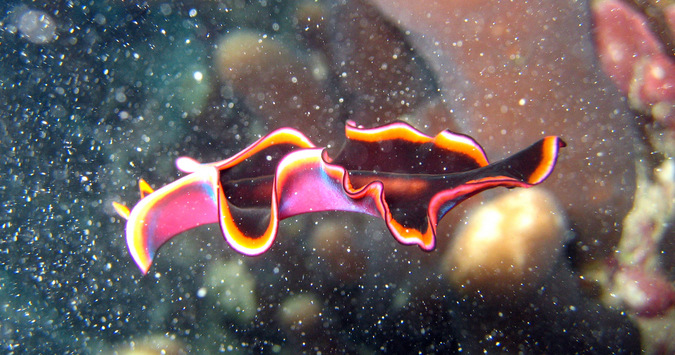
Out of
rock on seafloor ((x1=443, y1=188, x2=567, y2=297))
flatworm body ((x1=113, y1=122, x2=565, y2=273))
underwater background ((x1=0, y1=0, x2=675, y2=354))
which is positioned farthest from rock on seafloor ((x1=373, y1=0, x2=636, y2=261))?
flatworm body ((x1=113, y1=122, x2=565, y2=273))

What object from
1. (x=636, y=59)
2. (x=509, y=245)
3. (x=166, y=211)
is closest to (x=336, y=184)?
(x=166, y=211)

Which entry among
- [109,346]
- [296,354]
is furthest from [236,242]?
[109,346]

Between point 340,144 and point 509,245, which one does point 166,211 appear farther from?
point 509,245

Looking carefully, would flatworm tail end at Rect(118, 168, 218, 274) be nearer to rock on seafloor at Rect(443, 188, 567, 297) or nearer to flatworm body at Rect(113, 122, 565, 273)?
flatworm body at Rect(113, 122, 565, 273)

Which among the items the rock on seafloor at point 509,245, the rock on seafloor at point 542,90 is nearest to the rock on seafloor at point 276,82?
the rock on seafloor at point 542,90

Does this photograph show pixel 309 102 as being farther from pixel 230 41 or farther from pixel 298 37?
pixel 230 41

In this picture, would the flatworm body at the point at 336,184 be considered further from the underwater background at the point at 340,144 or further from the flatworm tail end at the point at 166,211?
the underwater background at the point at 340,144
